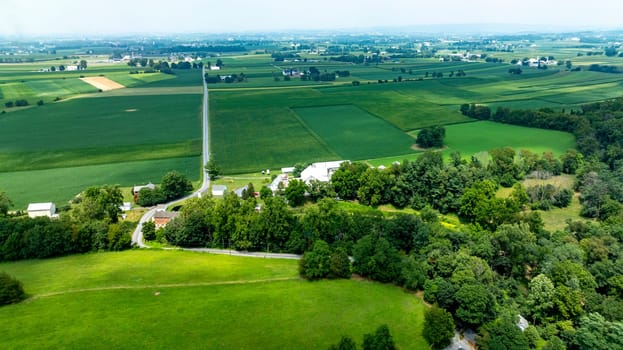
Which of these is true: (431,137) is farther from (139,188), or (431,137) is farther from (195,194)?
(139,188)

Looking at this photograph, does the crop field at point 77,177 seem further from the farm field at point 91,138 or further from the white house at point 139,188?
the white house at point 139,188

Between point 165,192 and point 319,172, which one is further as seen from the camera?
point 319,172

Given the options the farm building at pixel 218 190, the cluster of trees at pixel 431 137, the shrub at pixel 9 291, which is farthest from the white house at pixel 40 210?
the cluster of trees at pixel 431 137

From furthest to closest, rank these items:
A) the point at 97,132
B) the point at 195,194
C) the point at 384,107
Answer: the point at 384,107, the point at 97,132, the point at 195,194

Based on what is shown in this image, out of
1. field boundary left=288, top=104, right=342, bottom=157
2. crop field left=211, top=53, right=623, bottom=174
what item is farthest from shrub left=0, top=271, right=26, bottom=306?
field boundary left=288, top=104, right=342, bottom=157

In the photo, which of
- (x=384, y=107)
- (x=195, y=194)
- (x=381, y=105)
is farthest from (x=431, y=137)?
(x=195, y=194)

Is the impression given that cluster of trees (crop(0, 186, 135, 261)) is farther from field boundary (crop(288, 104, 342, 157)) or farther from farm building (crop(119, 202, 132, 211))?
field boundary (crop(288, 104, 342, 157))

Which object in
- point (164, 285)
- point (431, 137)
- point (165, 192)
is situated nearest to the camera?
point (164, 285)

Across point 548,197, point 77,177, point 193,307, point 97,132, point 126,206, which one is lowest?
point 193,307
